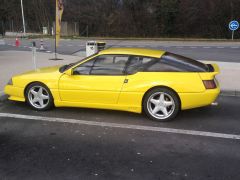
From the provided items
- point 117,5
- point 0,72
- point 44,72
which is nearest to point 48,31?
point 117,5

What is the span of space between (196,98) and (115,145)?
1.82 meters

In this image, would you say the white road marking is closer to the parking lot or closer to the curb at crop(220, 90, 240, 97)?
the parking lot

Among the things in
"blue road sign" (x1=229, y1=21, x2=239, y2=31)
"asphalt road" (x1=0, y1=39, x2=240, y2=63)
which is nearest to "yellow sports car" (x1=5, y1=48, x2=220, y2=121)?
"asphalt road" (x1=0, y1=39, x2=240, y2=63)

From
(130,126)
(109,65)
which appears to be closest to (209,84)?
(130,126)

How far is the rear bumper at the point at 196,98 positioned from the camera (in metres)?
5.54

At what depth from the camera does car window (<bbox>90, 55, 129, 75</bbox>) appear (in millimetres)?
5855

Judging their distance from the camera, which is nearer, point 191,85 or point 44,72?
point 191,85

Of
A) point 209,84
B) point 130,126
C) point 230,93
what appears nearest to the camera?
point 130,126

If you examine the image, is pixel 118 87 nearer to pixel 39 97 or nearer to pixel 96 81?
pixel 96 81

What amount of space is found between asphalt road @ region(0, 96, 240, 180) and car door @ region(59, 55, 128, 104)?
38 centimetres

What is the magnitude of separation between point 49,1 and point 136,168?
40.3m

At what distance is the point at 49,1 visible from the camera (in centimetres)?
4109

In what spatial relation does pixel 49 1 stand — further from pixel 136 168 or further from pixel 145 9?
pixel 136 168

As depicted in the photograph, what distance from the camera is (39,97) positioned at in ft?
20.5
